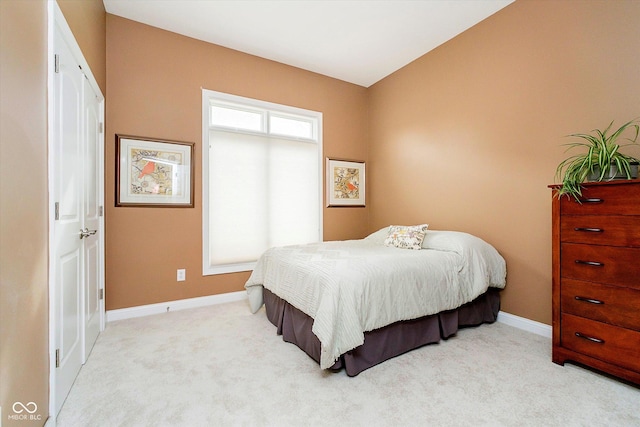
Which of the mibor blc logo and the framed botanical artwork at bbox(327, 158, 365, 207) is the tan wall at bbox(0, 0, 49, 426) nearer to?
the mibor blc logo

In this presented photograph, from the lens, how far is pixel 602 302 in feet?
5.98

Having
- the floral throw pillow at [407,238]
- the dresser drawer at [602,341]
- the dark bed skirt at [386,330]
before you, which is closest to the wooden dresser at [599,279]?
the dresser drawer at [602,341]

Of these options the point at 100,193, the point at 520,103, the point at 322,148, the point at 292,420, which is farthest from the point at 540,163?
the point at 100,193

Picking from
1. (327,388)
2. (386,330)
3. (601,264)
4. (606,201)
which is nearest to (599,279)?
(601,264)

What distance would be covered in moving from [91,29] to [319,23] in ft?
6.55

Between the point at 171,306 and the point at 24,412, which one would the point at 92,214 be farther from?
the point at 24,412

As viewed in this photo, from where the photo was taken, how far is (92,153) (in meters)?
2.40

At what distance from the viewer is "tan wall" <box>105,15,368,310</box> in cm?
290

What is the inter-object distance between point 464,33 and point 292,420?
384cm

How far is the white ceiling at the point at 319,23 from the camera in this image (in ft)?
9.02

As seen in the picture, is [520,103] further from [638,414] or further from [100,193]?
[100,193]

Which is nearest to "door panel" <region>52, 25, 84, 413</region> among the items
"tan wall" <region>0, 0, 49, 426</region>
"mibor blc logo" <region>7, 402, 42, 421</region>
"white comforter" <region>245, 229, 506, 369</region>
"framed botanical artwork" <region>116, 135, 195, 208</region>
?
"tan wall" <region>0, 0, 49, 426</region>

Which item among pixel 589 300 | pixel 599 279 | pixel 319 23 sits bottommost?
pixel 589 300

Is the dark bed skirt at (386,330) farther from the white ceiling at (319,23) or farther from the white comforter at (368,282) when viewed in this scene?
the white ceiling at (319,23)
